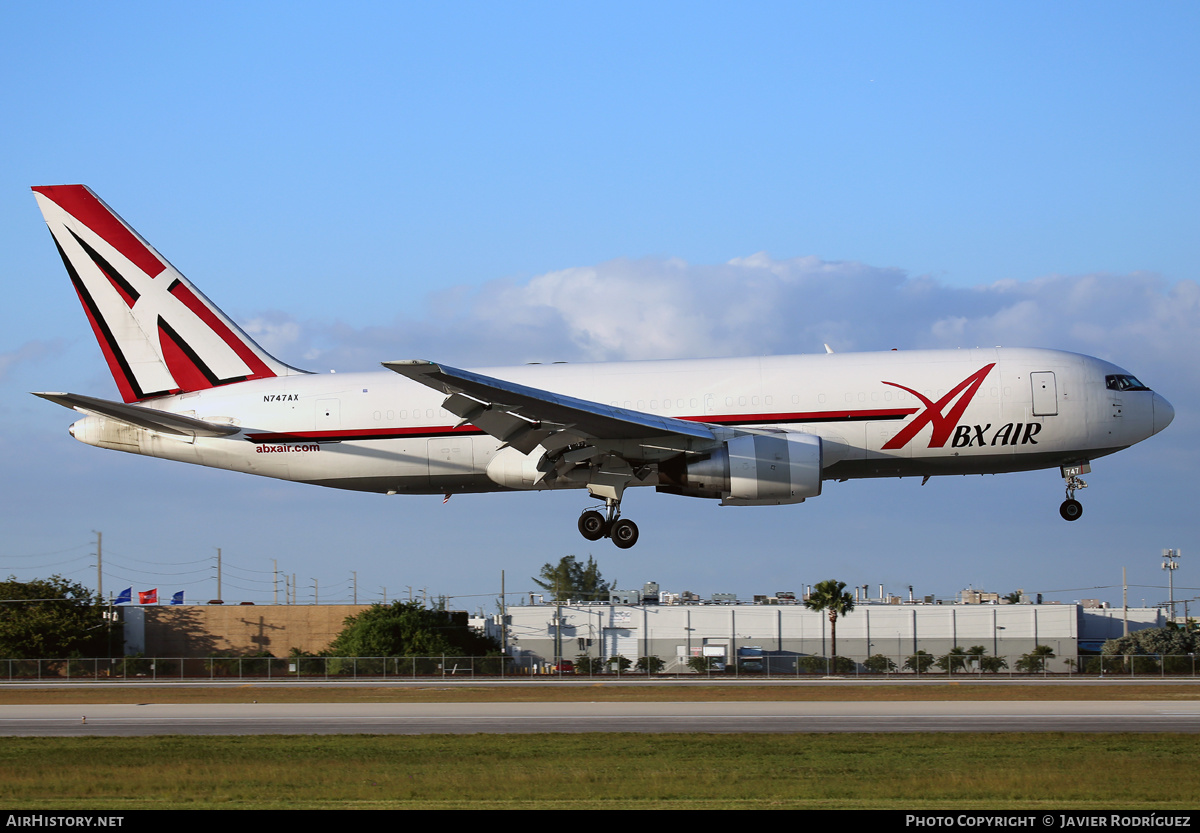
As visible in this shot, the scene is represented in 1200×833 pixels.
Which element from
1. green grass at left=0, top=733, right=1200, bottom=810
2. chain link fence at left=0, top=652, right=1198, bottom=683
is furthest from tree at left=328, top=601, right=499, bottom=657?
green grass at left=0, top=733, right=1200, bottom=810

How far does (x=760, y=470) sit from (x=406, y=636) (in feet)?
146

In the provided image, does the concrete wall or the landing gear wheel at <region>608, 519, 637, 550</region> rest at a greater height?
the landing gear wheel at <region>608, 519, 637, 550</region>

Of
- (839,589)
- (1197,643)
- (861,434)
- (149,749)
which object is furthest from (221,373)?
(1197,643)

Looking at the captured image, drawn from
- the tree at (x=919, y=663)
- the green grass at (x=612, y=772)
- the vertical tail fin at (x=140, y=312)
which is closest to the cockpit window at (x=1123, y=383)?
the green grass at (x=612, y=772)

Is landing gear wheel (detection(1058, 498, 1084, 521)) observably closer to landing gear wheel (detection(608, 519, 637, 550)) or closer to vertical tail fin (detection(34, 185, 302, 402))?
landing gear wheel (detection(608, 519, 637, 550))

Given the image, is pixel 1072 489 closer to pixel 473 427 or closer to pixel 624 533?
pixel 624 533

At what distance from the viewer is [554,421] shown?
1283 inches

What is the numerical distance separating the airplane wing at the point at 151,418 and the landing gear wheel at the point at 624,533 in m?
12.3

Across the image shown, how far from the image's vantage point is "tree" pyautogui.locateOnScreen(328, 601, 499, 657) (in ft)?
236

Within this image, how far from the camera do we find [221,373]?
39.0 m

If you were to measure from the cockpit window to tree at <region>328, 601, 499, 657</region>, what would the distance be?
149 feet

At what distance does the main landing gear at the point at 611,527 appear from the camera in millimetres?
35844

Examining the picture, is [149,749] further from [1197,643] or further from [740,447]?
[1197,643]
